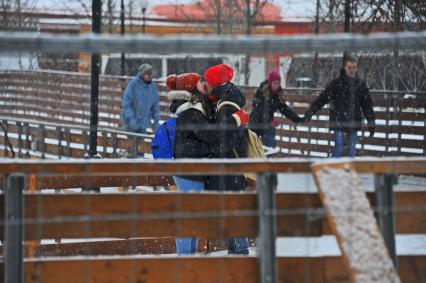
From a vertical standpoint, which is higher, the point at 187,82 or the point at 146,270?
the point at 187,82

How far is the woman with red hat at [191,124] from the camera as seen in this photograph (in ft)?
24.8

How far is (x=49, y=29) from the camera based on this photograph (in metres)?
40.2

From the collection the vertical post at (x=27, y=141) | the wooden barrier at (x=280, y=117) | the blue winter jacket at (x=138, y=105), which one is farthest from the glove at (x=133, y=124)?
the wooden barrier at (x=280, y=117)

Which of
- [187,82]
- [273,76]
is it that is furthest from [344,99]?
[187,82]

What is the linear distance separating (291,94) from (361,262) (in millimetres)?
14499

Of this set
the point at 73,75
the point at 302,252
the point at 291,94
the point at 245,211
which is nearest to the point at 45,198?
the point at 245,211

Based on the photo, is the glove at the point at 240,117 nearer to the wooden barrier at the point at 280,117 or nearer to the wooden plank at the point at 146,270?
the wooden plank at the point at 146,270

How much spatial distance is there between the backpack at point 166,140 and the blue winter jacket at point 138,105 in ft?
25.1

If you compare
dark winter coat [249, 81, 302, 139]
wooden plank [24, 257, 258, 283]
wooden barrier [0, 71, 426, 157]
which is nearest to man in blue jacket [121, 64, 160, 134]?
dark winter coat [249, 81, 302, 139]

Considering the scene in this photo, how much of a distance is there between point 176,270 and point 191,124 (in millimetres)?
1930

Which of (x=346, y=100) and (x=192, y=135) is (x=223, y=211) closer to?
(x=192, y=135)

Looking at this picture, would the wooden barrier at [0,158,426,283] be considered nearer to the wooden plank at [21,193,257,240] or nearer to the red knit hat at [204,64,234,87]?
the wooden plank at [21,193,257,240]

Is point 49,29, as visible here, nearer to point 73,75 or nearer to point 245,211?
point 73,75

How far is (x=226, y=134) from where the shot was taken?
761 cm
